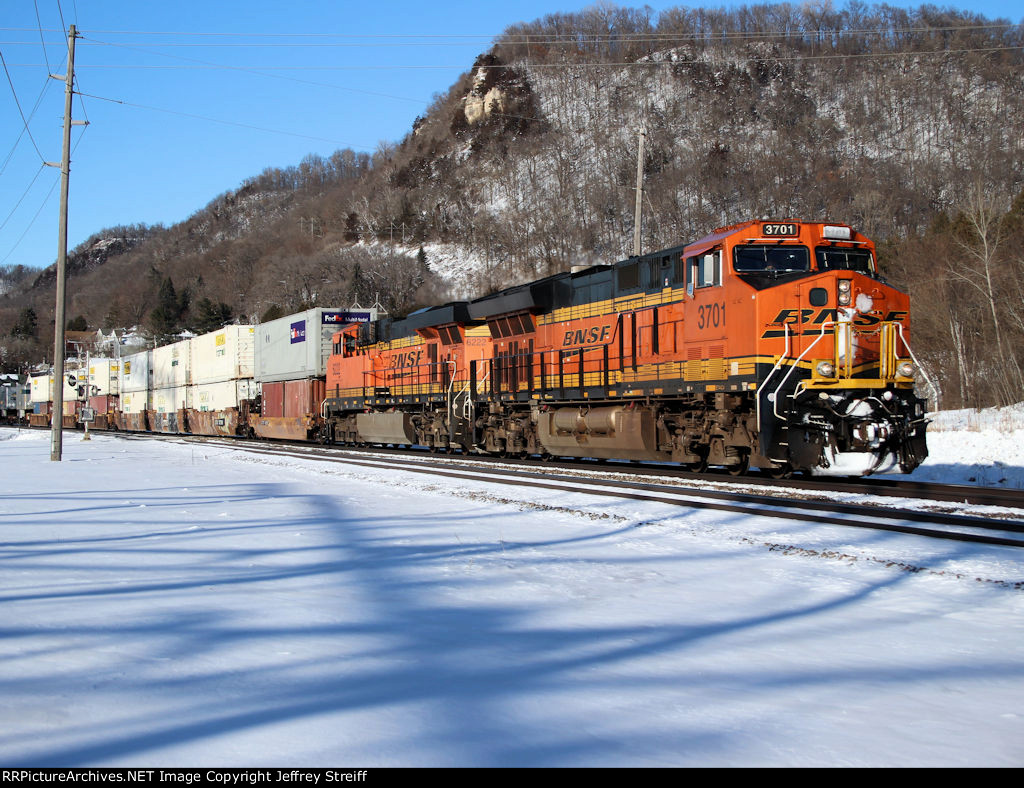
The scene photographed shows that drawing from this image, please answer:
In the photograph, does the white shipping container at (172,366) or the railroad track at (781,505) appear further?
the white shipping container at (172,366)

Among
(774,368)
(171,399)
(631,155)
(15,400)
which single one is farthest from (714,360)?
(631,155)

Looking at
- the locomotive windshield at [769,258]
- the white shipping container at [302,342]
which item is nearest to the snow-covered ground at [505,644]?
the locomotive windshield at [769,258]

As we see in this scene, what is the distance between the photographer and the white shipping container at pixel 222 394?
39434mm

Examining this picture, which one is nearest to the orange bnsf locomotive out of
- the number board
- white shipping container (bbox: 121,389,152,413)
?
the number board

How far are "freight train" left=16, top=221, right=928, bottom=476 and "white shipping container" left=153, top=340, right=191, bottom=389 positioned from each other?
2403 cm

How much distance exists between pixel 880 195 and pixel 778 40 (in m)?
65.2

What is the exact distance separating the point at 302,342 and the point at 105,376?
3641 centimetres

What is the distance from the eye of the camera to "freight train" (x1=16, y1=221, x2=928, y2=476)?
1229 cm

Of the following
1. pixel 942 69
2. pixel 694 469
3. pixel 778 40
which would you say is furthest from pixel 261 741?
pixel 778 40

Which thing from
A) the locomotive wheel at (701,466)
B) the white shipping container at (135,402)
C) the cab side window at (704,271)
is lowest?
the locomotive wheel at (701,466)

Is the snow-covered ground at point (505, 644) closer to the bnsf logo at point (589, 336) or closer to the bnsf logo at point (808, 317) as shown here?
Result: the bnsf logo at point (808, 317)

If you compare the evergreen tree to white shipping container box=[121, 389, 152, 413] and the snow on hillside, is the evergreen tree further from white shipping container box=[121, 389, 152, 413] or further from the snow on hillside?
the snow on hillside

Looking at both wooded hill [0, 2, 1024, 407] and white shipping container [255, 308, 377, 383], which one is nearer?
white shipping container [255, 308, 377, 383]

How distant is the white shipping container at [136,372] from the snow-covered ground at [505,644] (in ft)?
159
